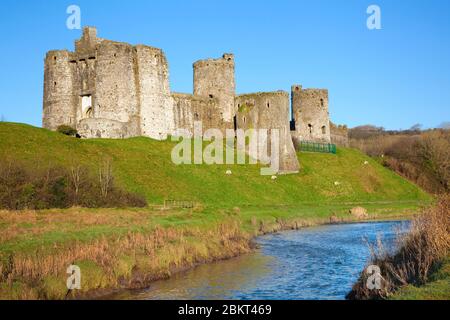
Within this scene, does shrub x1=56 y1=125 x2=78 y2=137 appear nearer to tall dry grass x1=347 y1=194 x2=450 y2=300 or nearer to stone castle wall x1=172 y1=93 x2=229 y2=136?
stone castle wall x1=172 y1=93 x2=229 y2=136

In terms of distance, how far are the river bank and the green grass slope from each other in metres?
8.79

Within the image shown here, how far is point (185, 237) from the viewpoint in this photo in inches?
1027

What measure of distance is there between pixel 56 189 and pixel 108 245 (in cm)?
1247

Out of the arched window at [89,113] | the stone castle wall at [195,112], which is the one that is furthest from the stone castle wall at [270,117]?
the arched window at [89,113]

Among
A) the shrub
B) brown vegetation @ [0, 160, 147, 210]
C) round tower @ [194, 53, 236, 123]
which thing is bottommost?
brown vegetation @ [0, 160, 147, 210]

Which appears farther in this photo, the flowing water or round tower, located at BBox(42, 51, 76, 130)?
round tower, located at BBox(42, 51, 76, 130)

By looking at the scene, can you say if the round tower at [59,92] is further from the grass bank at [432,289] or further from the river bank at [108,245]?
the grass bank at [432,289]

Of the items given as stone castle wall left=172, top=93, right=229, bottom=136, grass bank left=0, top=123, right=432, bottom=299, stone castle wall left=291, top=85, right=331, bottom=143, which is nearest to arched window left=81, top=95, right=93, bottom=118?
grass bank left=0, top=123, right=432, bottom=299

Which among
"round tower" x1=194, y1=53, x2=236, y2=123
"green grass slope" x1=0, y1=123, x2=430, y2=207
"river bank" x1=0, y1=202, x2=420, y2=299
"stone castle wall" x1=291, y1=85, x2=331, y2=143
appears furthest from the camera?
"stone castle wall" x1=291, y1=85, x2=331, y2=143

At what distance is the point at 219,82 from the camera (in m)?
67.0

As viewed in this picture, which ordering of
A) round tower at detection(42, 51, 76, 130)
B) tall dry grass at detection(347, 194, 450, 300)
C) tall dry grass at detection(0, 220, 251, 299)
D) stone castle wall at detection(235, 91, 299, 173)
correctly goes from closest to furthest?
tall dry grass at detection(347, 194, 450, 300), tall dry grass at detection(0, 220, 251, 299), round tower at detection(42, 51, 76, 130), stone castle wall at detection(235, 91, 299, 173)

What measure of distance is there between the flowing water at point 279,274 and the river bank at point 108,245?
30.4 inches

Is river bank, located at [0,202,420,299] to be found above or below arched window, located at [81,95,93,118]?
below

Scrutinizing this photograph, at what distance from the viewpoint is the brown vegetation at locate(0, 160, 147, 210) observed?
30.6 m
